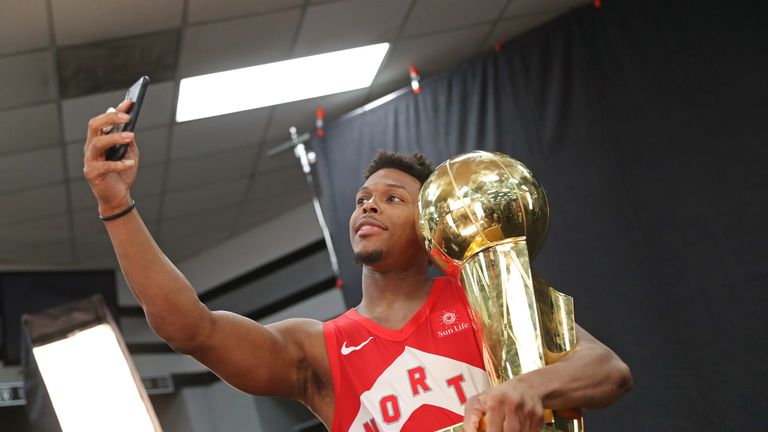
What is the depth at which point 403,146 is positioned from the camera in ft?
12.1

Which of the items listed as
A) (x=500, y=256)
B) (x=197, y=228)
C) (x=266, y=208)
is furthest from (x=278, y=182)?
(x=500, y=256)

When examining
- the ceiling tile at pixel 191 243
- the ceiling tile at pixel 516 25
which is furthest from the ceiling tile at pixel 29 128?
the ceiling tile at pixel 516 25

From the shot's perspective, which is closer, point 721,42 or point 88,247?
point 721,42

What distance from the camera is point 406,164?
1.48 metres

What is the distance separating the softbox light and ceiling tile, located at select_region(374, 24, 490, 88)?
1892 millimetres

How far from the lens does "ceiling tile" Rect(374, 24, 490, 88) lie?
3.76 m

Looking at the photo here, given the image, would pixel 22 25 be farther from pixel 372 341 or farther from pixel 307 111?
pixel 372 341

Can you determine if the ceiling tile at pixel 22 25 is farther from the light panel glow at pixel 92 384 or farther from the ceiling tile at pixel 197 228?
the ceiling tile at pixel 197 228

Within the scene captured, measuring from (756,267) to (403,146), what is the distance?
1.62 meters

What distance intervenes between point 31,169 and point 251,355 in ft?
10.5

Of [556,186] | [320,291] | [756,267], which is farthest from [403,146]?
[320,291]

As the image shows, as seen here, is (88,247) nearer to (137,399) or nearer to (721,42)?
(137,399)

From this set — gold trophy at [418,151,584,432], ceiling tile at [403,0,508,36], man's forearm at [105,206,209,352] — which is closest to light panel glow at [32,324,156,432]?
ceiling tile at [403,0,508,36]

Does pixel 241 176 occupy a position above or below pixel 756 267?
above
